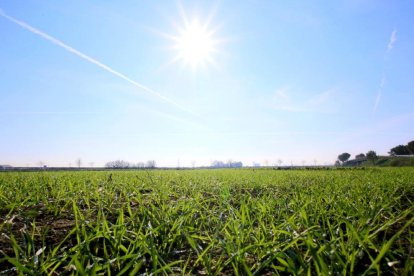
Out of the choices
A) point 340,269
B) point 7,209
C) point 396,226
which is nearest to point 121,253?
point 340,269

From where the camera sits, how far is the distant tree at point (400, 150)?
105438mm

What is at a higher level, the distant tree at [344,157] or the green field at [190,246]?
the distant tree at [344,157]

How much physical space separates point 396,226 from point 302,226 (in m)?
1.12

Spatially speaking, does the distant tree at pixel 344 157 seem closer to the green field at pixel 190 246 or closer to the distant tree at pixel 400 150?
the distant tree at pixel 400 150

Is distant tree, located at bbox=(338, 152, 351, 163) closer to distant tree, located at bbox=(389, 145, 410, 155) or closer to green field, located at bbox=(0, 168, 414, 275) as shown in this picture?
distant tree, located at bbox=(389, 145, 410, 155)

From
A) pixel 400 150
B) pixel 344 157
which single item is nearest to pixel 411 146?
pixel 400 150

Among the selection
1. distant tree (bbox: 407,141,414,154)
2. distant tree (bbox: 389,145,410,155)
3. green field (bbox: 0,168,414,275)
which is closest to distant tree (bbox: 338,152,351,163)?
distant tree (bbox: 389,145,410,155)

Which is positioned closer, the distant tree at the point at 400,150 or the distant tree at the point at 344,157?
the distant tree at the point at 400,150

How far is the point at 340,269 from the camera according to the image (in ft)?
5.63

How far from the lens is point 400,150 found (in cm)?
10862

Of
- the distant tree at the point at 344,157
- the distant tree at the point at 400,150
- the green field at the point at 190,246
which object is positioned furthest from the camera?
the distant tree at the point at 344,157

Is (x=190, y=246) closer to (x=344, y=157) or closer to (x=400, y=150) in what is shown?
(x=400, y=150)

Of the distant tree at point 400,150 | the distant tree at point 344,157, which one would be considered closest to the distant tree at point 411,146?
the distant tree at point 400,150

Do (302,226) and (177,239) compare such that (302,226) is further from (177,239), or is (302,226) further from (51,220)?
(51,220)
